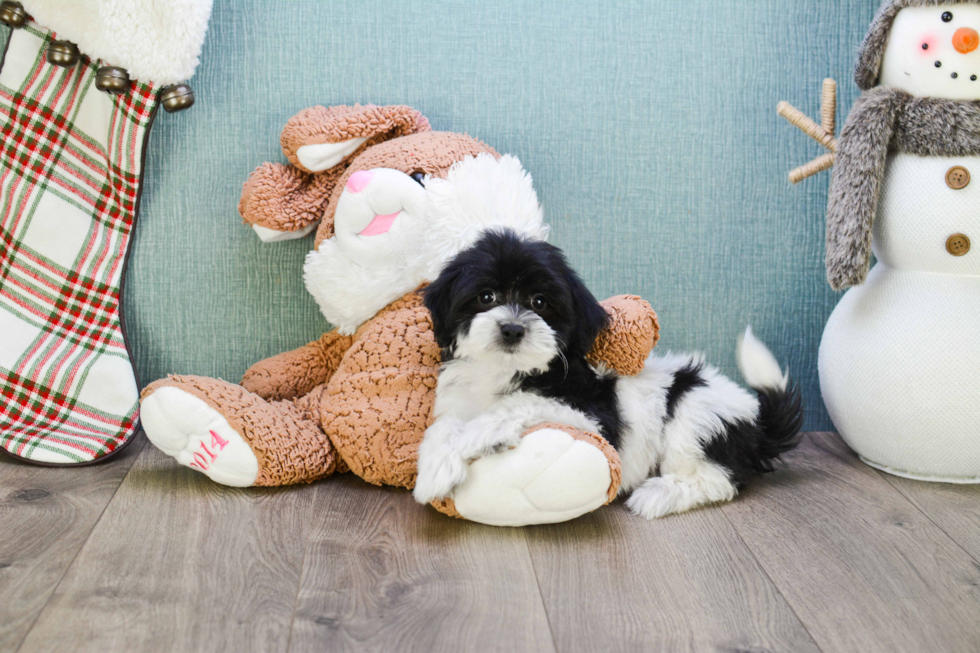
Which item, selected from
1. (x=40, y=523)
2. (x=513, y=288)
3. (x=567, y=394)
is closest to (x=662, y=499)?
(x=567, y=394)

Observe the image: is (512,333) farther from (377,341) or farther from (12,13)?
(12,13)

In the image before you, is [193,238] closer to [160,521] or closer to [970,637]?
[160,521]

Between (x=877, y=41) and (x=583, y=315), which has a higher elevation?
(x=877, y=41)

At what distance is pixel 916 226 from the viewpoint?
4.97 feet

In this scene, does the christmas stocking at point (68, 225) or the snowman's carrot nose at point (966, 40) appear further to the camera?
the christmas stocking at point (68, 225)

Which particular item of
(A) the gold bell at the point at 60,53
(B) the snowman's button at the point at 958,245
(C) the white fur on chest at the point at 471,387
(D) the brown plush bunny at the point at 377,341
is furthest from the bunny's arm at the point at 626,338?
(A) the gold bell at the point at 60,53

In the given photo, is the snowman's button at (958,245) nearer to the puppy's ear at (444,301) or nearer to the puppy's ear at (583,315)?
the puppy's ear at (583,315)

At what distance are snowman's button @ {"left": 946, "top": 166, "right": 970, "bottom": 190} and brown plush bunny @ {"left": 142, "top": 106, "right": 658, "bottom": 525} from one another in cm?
59

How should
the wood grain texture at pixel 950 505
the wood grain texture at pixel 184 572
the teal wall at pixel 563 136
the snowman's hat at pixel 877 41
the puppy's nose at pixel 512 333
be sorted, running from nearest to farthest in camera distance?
the wood grain texture at pixel 184 572
the puppy's nose at pixel 512 333
the wood grain texture at pixel 950 505
the snowman's hat at pixel 877 41
the teal wall at pixel 563 136

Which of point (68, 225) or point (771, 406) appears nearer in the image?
point (771, 406)

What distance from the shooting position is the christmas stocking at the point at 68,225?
1.56 meters

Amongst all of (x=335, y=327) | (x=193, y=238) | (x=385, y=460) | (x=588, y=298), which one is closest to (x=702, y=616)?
(x=588, y=298)

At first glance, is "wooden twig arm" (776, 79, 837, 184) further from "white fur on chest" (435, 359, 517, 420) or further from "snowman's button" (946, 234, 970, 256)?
"white fur on chest" (435, 359, 517, 420)

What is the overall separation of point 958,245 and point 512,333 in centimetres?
87
